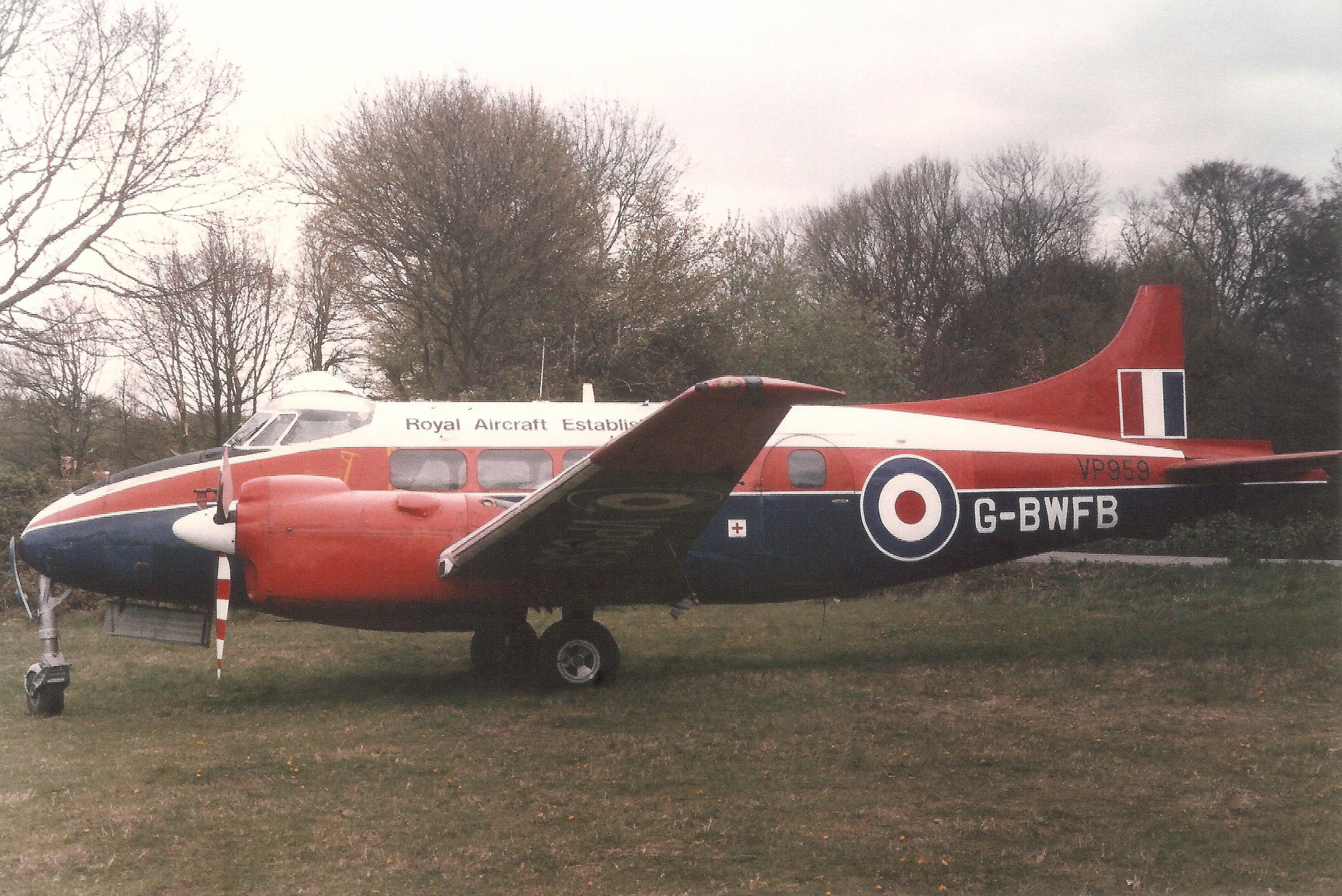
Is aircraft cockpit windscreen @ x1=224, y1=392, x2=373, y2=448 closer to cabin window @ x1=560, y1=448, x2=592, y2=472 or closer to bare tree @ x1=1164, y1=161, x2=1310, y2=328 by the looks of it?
cabin window @ x1=560, y1=448, x2=592, y2=472

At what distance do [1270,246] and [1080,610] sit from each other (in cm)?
556

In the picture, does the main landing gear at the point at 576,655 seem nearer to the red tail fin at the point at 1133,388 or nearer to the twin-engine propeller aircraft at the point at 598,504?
the twin-engine propeller aircraft at the point at 598,504

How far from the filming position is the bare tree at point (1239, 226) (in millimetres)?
11805

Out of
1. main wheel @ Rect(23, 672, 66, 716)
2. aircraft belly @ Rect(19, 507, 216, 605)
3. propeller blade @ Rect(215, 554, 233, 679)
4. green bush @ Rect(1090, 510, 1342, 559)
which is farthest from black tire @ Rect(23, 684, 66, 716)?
green bush @ Rect(1090, 510, 1342, 559)

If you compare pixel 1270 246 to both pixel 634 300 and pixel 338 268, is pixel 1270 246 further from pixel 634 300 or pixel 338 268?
pixel 338 268

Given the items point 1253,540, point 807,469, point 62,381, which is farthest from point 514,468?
point 1253,540

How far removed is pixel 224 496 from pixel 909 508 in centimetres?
645

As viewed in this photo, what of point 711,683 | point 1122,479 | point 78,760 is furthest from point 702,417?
point 1122,479

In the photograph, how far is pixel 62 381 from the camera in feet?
63.0

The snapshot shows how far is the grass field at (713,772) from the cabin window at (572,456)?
7.08ft

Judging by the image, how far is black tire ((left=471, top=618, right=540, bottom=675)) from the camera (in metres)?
10.4

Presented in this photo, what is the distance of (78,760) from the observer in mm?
7254

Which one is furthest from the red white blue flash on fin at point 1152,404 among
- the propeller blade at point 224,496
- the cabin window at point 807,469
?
the propeller blade at point 224,496

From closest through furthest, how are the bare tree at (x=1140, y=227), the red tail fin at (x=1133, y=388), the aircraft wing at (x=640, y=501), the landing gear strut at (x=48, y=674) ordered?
the aircraft wing at (x=640, y=501), the landing gear strut at (x=48, y=674), the red tail fin at (x=1133, y=388), the bare tree at (x=1140, y=227)
